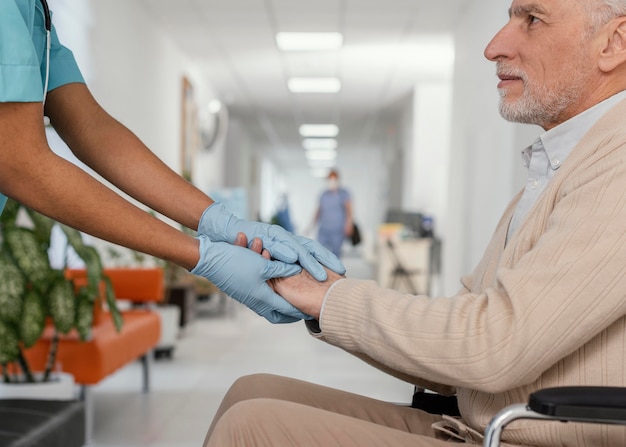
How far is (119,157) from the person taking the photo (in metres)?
1.68

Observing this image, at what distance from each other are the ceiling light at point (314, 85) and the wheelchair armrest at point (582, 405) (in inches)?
352

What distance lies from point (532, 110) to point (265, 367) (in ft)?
11.3

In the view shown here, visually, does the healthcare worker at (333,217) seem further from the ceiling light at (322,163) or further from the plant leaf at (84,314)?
the ceiling light at (322,163)

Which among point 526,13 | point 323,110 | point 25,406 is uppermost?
point 323,110

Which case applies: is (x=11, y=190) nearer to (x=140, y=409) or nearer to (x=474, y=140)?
(x=140, y=409)

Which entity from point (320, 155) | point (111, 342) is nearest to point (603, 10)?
point (111, 342)

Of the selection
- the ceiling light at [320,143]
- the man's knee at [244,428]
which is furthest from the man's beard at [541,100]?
the ceiling light at [320,143]

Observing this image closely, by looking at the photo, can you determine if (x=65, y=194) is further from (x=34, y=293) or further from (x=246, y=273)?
(x=34, y=293)

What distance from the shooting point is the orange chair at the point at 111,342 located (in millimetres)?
3051

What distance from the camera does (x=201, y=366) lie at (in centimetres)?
481

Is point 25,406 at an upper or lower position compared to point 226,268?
lower

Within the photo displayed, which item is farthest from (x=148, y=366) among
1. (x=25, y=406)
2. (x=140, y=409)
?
(x=25, y=406)

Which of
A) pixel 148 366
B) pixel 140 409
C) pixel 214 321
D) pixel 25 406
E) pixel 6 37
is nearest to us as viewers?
pixel 6 37

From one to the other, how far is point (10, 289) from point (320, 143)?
15.3 m
